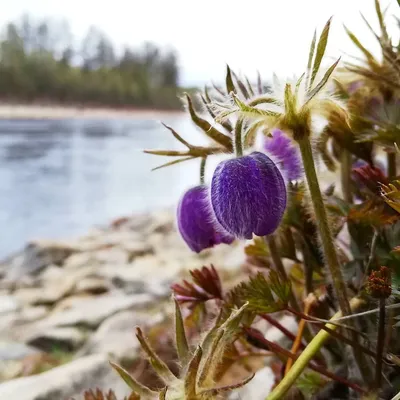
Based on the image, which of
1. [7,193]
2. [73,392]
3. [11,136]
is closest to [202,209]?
[73,392]

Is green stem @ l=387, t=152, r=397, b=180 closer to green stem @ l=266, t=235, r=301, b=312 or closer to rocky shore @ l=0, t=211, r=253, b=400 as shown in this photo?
green stem @ l=266, t=235, r=301, b=312

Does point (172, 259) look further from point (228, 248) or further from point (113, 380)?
point (113, 380)

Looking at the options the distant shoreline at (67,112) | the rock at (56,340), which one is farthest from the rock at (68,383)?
the distant shoreline at (67,112)

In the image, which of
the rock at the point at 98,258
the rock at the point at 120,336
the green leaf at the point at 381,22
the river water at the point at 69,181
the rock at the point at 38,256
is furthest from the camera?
the river water at the point at 69,181

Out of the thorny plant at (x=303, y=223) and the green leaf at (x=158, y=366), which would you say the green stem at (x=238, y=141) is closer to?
the thorny plant at (x=303, y=223)

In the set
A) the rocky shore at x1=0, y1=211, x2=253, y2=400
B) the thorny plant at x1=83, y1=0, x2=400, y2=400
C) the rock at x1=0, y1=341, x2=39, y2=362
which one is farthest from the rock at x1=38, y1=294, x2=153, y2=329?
the thorny plant at x1=83, y1=0, x2=400, y2=400

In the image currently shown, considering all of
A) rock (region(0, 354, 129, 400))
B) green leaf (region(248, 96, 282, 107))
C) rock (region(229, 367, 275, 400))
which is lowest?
rock (region(0, 354, 129, 400))
